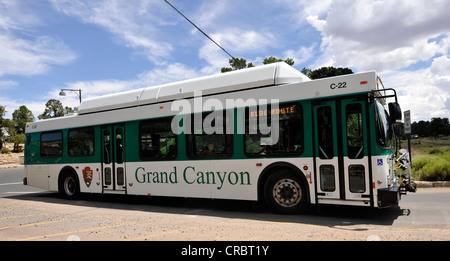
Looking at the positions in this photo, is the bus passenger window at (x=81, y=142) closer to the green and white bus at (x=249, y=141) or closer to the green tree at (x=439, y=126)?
the green and white bus at (x=249, y=141)

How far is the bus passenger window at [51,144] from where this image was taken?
496 inches

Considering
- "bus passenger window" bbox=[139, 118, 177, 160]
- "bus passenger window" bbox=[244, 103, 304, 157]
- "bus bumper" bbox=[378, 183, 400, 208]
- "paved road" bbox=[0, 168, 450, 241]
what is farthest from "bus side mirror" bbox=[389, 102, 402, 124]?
"bus passenger window" bbox=[139, 118, 177, 160]

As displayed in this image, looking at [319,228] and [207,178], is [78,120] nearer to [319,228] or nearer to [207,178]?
[207,178]

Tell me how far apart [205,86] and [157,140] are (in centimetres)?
201

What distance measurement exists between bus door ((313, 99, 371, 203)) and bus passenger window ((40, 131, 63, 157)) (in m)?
9.08

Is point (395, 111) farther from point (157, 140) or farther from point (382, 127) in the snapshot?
point (157, 140)

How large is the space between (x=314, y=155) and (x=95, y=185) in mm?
7183

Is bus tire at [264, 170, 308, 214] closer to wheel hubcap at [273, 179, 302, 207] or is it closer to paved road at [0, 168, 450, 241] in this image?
wheel hubcap at [273, 179, 302, 207]

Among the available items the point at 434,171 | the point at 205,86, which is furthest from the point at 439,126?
the point at 205,86

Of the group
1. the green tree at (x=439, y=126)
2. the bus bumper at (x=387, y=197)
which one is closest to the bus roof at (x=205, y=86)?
the bus bumper at (x=387, y=197)

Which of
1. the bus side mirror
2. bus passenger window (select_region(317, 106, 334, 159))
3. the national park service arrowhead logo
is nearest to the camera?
the bus side mirror

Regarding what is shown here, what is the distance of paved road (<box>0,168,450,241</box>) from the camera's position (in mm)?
5805

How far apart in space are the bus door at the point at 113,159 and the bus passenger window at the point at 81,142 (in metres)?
0.64
